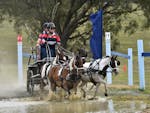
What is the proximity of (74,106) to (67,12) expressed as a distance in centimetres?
1807

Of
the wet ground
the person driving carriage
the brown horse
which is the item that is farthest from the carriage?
the brown horse

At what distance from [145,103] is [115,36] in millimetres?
22904

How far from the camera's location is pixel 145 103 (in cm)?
1555

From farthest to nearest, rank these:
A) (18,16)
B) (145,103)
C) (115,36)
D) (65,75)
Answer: (115,36) → (18,16) → (65,75) → (145,103)

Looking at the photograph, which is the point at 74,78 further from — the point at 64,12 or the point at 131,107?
the point at 64,12

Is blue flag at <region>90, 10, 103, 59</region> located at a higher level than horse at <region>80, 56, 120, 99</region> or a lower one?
higher

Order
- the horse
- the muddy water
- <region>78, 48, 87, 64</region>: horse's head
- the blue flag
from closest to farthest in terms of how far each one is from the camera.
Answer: the muddy water → <region>78, 48, 87, 64</region>: horse's head → the horse → the blue flag

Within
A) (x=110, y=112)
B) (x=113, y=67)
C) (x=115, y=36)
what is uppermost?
(x=115, y=36)

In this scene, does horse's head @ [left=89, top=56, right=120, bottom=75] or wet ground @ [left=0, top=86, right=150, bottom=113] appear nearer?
wet ground @ [left=0, top=86, right=150, bottom=113]

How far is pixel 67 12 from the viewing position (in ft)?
107

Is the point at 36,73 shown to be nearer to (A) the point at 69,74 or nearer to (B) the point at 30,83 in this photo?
(B) the point at 30,83

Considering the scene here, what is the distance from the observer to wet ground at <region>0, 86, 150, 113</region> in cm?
1397

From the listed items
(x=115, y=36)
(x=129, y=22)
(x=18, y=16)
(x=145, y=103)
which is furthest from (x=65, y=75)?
(x=115, y=36)

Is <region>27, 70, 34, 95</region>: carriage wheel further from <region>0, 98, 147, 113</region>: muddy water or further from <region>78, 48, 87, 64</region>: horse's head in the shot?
<region>78, 48, 87, 64</region>: horse's head
